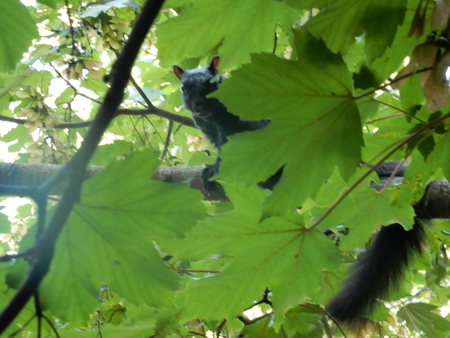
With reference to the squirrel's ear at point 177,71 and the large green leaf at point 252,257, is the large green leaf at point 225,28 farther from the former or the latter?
the squirrel's ear at point 177,71

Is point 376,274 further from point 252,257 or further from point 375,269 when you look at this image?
point 252,257

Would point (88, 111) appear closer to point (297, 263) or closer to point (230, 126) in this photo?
point (230, 126)

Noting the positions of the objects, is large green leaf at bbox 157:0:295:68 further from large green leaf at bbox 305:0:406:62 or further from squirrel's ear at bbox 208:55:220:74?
squirrel's ear at bbox 208:55:220:74

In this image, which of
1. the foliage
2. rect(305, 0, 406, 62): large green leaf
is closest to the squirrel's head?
the foliage

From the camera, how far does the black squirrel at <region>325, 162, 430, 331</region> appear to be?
4.90 feet

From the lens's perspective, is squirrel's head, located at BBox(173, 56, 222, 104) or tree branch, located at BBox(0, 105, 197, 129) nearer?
tree branch, located at BBox(0, 105, 197, 129)

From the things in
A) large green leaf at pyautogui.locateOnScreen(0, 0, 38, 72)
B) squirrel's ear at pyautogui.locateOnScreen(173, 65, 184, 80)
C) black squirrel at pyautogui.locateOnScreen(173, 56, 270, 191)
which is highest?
large green leaf at pyautogui.locateOnScreen(0, 0, 38, 72)

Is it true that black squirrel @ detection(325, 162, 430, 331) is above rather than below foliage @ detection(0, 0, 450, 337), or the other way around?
below

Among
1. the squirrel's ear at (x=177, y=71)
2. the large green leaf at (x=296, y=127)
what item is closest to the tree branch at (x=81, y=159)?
the large green leaf at (x=296, y=127)

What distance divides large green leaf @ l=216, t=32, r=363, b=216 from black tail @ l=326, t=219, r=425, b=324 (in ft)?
2.90

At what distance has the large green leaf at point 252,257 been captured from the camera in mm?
929

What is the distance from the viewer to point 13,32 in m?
0.86

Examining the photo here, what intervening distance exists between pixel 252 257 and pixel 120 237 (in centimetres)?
36

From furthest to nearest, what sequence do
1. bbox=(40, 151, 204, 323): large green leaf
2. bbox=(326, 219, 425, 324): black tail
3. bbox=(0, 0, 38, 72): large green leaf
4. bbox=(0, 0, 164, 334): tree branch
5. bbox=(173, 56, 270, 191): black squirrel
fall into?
bbox=(173, 56, 270, 191): black squirrel
bbox=(326, 219, 425, 324): black tail
bbox=(0, 0, 38, 72): large green leaf
bbox=(40, 151, 204, 323): large green leaf
bbox=(0, 0, 164, 334): tree branch
